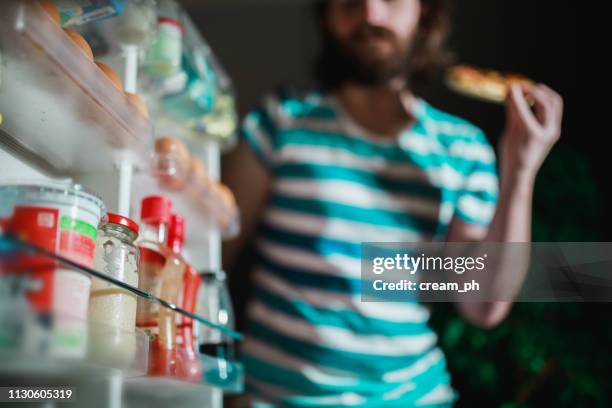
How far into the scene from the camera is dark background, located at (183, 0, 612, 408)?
150 cm

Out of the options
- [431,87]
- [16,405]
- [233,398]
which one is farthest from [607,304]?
[16,405]

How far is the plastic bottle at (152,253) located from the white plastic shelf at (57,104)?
7 centimetres

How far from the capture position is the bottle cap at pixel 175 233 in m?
0.76

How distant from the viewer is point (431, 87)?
79.0 inches

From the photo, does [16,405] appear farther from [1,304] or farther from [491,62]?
[491,62]

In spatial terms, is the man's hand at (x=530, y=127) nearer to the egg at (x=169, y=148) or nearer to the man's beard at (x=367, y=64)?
the man's beard at (x=367, y=64)

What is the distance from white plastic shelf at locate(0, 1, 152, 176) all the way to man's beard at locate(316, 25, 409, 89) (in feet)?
2.44

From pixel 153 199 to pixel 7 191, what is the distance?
25cm

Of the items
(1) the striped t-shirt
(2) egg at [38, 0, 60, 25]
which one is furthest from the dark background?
(2) egg at [38, 0, 60, 25]

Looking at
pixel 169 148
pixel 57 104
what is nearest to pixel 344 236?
pixel 169 148

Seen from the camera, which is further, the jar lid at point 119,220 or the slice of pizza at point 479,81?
the slice of pizza at point 479,81

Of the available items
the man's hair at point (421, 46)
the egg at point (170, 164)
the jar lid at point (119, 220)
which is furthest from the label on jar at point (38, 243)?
the man's hair at point (421, 46)

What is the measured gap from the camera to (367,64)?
53.2 inches

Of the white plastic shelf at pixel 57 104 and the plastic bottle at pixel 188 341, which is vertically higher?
the white plastic shelf at pixel 57 104
